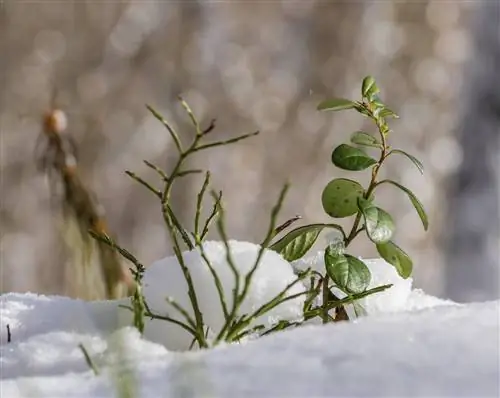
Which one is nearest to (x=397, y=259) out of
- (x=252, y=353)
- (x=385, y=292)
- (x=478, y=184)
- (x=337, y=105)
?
(x=385, y=292)

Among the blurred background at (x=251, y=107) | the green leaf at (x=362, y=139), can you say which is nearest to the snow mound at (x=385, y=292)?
the green leaf at (x=362, y=139)

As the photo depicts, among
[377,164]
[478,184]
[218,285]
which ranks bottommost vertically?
[218,285]

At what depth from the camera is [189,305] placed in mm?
592

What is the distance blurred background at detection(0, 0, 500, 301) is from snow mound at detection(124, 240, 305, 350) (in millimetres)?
2008

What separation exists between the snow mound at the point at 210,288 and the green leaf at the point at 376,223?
0.08 metres

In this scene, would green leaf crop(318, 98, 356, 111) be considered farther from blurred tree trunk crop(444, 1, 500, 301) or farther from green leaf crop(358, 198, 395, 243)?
blurred tree trunk crop(444, 1, 500, 301)

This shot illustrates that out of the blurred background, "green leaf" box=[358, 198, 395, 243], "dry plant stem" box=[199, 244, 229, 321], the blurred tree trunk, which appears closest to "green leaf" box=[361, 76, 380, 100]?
"green leaf" box=[358, 198, 395, 243]

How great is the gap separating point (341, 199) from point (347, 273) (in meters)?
0.07

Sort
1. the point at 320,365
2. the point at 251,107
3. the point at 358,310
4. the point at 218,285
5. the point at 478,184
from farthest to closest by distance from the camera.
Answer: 1. the point at 478,184
2. the point at 251,107
3. the point at 358,310
4. the point at 218,285
5. the point at 320,365

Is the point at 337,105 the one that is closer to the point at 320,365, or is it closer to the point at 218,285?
the point at 218,285

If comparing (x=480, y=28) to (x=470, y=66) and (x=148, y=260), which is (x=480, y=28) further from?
(x=148, y=260)

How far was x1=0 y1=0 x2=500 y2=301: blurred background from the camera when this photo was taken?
2662 millimetres

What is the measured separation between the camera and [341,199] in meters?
0.66

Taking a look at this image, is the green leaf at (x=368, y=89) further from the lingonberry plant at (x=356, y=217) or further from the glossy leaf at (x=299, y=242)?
the glossy leaf at (x=299, y=242)
